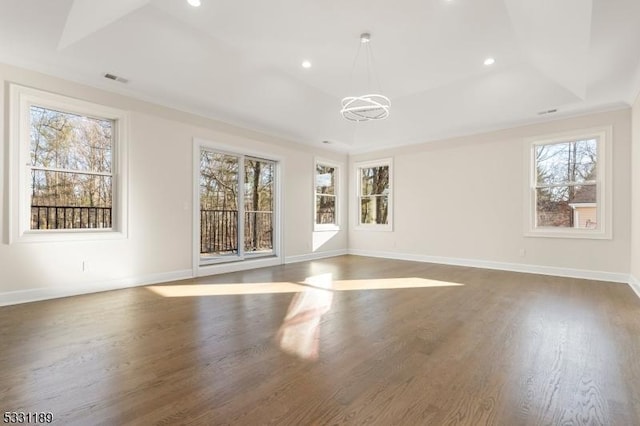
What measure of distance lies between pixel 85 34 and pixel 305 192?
183 inches

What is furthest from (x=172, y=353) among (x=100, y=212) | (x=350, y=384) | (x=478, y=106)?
(x=478, y=106)

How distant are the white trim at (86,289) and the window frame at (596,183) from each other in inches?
242

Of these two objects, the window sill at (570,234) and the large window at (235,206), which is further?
the large window at (235,206)

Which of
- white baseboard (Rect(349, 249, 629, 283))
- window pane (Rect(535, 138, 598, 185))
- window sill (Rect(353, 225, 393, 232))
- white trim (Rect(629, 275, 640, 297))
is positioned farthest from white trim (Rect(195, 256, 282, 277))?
white trim (Rect(629, 275, 640, 297))

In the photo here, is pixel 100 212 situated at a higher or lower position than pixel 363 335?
higher

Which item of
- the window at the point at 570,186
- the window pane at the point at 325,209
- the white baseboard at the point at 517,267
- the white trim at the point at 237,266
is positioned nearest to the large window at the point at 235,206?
the white trim at the point at 237,266

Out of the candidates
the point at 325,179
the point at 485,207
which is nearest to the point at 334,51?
the point at 325,179

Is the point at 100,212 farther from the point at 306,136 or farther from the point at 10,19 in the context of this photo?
the point at 306,136

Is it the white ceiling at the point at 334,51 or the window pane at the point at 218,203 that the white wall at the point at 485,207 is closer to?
the white ceiling at the point at 334,51

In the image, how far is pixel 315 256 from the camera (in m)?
7.41

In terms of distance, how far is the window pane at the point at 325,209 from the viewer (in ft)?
25.5

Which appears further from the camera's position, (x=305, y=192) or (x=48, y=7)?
(x=305, y=192)

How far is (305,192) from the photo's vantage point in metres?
7.21

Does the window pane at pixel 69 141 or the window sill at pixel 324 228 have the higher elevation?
the window pane at pixel 69 141
